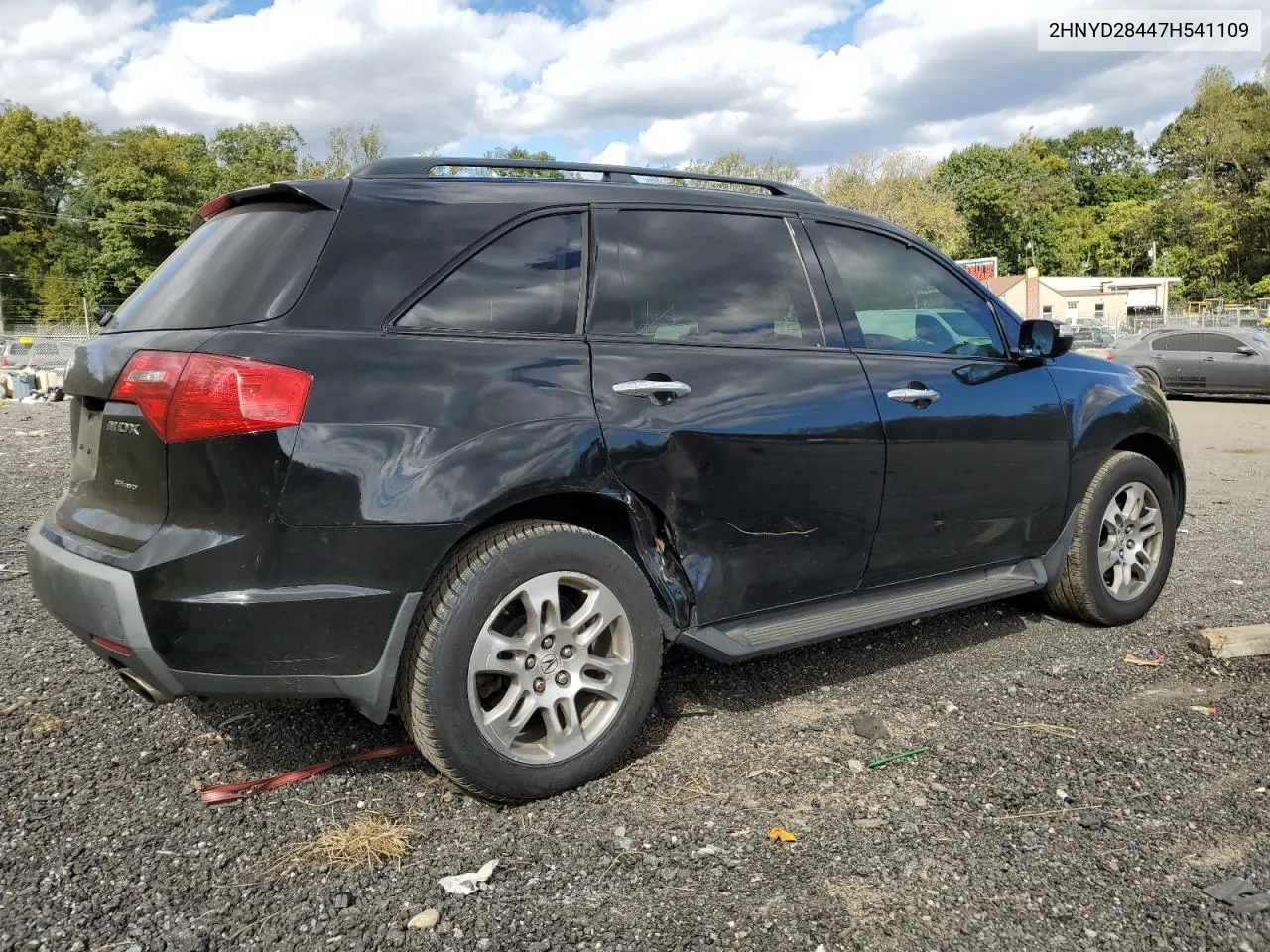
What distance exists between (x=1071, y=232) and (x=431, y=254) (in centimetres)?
9731

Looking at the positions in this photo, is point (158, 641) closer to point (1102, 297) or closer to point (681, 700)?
point (681, 700)

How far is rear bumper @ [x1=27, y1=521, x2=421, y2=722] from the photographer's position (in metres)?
2.65

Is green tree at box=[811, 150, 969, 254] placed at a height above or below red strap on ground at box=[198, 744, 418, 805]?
above

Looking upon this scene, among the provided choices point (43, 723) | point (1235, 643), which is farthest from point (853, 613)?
point (43, 723)

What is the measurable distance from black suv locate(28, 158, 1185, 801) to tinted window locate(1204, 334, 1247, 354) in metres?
17.4

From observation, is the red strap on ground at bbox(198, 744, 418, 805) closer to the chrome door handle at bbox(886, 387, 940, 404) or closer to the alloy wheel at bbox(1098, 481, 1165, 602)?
the chrome door handle at bbox(886, 387, 940, 404)

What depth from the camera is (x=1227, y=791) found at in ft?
10.2

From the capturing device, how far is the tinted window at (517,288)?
9.82 ft

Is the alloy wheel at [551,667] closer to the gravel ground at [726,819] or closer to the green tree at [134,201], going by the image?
the gravel ground at [726,819]

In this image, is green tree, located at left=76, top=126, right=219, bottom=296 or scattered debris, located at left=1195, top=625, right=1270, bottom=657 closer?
scattered debris, located at left=1195, top=625, right=1270, bottom=657

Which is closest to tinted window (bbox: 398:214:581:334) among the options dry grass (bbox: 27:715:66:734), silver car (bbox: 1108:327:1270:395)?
dry grass (bbox: 27:715:66:734)

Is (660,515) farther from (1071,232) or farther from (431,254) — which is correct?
(1071,232)

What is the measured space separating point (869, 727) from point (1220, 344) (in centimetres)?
1857

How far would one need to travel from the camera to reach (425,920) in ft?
8.04
